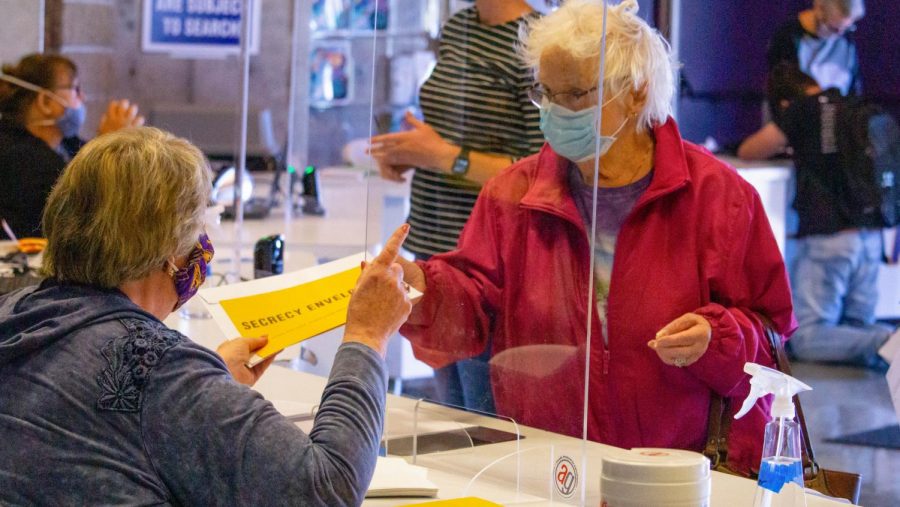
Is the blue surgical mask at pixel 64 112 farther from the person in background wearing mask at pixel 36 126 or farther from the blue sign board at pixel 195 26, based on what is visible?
the blue sign board at pixel 195 26

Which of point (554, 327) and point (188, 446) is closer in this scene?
point (188, 446)

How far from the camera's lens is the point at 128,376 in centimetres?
129

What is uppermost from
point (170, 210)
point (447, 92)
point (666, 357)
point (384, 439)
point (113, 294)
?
point (447, 92)

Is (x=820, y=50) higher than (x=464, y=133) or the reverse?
higher

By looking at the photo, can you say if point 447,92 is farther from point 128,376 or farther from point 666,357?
point 128,376

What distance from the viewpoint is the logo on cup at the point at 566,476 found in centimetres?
169

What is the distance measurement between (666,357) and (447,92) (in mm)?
743

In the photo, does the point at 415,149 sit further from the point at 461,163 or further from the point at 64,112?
the point at 64,112

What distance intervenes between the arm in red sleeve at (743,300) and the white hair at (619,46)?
0.21 metres

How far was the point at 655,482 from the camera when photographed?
4.49 ft

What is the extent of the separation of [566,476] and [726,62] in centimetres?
637

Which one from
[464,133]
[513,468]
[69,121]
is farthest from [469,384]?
[69,121]

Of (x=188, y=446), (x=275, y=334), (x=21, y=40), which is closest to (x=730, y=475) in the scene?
(x=275, y=334)

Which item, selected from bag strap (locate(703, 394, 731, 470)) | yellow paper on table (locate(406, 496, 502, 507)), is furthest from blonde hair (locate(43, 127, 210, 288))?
bag strap (locate(703, 394, 731, 470))
